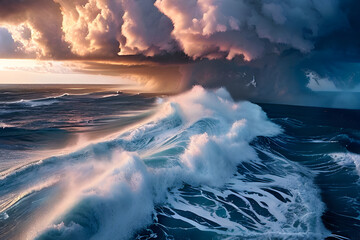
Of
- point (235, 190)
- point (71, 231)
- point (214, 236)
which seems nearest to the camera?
point (71, 231)

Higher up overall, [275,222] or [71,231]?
[275,222]

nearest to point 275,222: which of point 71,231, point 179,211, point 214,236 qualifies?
point 214,236

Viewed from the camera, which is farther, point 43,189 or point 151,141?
point 151,141

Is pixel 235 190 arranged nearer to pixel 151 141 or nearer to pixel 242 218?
pixel 242 218

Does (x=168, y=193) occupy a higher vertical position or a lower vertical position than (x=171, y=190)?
lower

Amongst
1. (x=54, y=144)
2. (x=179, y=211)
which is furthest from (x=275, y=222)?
(x=54, y=144)

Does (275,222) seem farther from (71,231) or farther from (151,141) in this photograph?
(151,141)

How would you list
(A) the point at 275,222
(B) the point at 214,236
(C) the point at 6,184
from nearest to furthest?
(B) the point at 214,236 < (A) the point at 275,222 < (C) the point at 6,184

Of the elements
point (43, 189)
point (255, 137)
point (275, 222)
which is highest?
point (255, 137)

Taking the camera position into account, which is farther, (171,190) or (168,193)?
(171,190)
